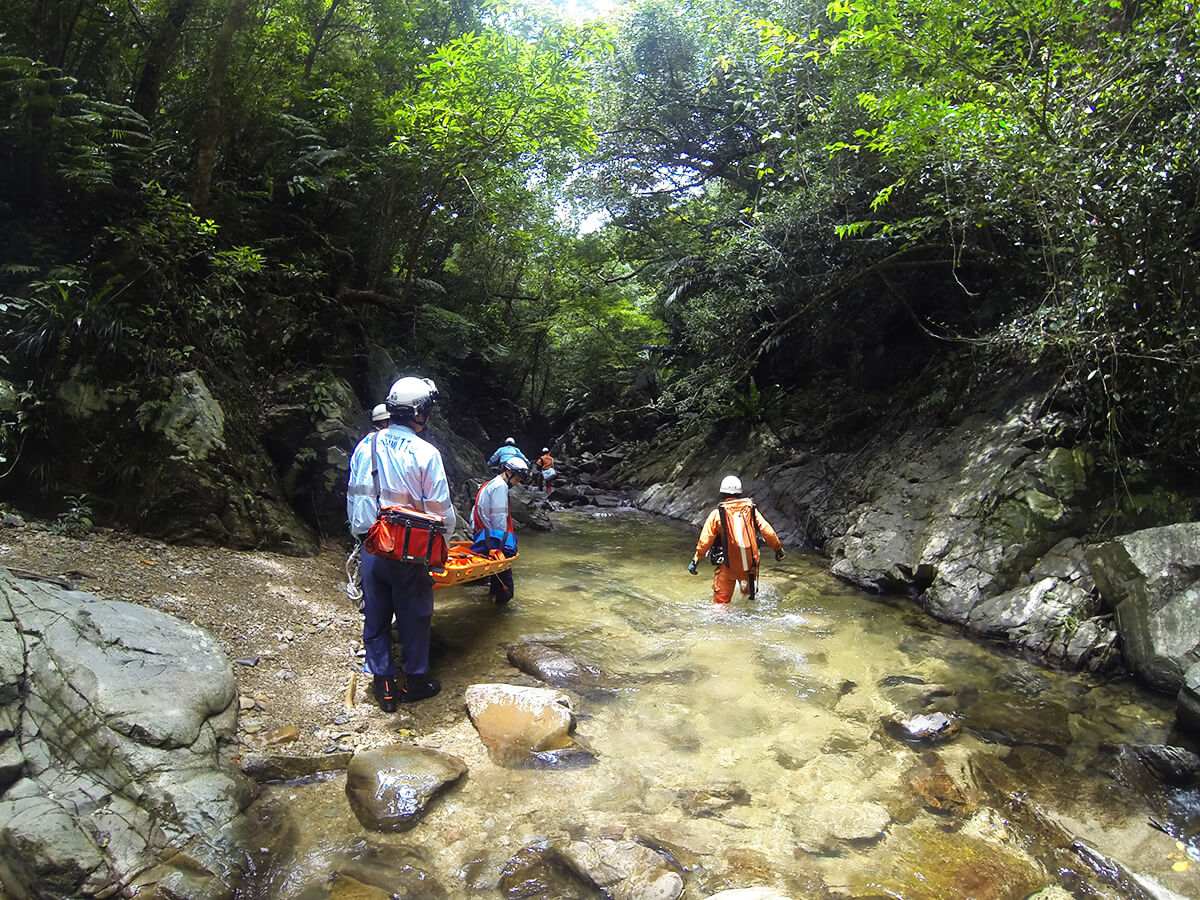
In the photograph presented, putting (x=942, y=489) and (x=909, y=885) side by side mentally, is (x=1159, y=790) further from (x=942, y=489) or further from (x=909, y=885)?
(x=942, y=489)

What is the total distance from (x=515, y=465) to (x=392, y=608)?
2105mm

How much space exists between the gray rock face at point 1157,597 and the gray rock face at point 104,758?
6.44 m

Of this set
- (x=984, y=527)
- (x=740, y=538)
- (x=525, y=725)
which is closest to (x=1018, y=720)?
(x=740, y=538)

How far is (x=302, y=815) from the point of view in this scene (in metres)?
3.18

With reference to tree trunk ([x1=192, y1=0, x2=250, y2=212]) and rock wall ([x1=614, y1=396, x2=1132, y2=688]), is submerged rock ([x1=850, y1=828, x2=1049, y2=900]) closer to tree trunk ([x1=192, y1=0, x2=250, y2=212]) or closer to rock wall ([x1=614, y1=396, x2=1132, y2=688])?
rock wall ([x1=614, y1=396, x2=1132, y2=688])

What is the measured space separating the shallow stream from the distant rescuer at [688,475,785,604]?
515 mm

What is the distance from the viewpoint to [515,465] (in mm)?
6227

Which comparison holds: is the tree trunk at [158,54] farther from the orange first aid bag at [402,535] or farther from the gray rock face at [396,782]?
the gray rock face at [396,782]

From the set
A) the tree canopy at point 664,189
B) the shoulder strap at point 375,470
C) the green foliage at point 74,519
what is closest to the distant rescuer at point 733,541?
the shoulder strap at point 375,470

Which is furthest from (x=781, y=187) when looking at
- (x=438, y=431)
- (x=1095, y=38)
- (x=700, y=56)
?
(x=438, y=431)

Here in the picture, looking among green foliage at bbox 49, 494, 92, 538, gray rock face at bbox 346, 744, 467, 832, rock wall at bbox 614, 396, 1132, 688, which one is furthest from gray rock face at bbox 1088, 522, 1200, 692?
green foliage at bbox 49, 494, 92, 538

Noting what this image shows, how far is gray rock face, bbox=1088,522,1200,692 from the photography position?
4.90m

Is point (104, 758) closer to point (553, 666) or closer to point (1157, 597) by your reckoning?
point (553, 666)

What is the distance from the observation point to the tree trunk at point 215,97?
21.5 ft
